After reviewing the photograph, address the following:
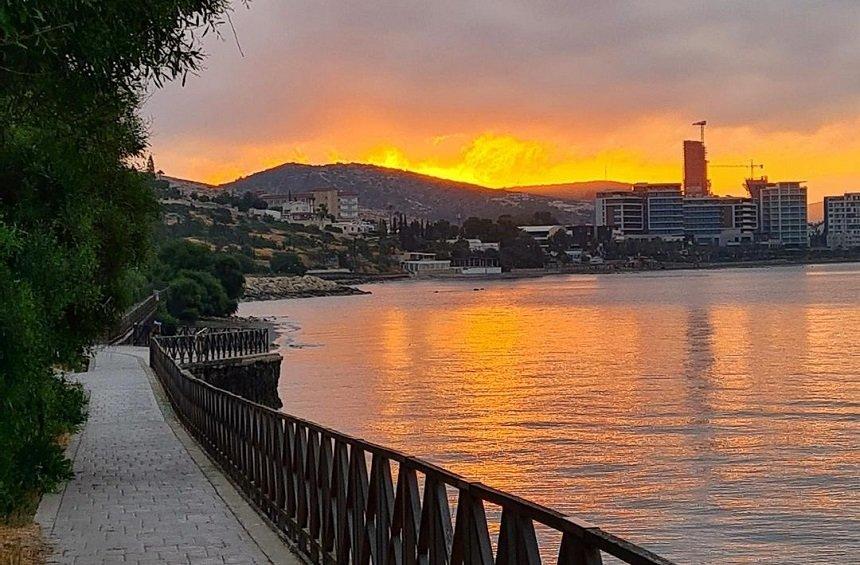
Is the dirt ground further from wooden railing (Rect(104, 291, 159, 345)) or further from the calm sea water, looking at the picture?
wooden railing (Rect(104, 291, 159, 345))

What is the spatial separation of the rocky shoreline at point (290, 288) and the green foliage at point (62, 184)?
144 metres

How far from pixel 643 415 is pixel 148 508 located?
26.2 m

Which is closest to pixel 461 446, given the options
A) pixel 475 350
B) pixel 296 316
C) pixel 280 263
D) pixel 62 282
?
pixel 62 282

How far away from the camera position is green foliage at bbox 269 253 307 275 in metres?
192

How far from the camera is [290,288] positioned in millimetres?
179125

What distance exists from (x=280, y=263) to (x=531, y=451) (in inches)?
6563

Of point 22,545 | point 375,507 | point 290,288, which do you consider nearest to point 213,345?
point 22,545

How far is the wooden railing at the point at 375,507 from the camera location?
15.9 ft

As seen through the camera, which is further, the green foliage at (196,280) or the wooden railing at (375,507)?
the green foliage at (196,280)

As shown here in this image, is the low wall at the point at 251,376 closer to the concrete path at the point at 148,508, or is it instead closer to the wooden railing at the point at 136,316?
the wooden railing at the point at 136,316

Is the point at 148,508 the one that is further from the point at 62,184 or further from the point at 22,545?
the point at 62,184

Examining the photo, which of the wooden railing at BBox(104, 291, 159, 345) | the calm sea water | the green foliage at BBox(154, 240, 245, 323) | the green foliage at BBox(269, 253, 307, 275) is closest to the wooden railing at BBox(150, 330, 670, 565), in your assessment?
the calm sea water

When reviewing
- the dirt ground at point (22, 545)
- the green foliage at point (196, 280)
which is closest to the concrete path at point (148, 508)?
the dirt ground at point (22, 545)

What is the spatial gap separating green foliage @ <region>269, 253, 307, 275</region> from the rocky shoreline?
2391mm
